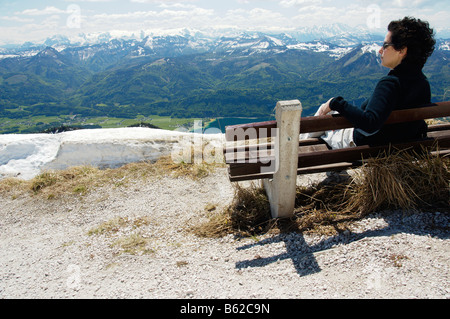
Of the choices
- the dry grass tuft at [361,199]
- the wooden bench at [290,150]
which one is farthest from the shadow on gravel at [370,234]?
the wooden bench at [290,150]

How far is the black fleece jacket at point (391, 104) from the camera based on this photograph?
10.8 ft

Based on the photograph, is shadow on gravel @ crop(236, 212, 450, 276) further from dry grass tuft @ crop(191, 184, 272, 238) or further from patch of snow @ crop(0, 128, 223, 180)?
patch of snow @ crop(0, 128, 223, 180)

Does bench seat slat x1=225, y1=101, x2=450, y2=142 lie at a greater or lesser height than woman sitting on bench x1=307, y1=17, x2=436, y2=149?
lesser

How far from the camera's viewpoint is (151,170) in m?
8.09

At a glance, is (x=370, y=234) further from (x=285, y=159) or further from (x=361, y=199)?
(x=285, y=159)

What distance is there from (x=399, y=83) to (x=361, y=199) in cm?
179

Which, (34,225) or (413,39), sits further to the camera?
(34,225)

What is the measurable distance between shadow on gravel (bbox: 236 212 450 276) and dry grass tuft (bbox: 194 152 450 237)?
0.59ft

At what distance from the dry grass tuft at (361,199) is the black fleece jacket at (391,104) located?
1.11 feet

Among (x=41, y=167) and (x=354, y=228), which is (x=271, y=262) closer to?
(x=354, y=228)

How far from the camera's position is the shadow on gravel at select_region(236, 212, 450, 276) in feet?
11.1

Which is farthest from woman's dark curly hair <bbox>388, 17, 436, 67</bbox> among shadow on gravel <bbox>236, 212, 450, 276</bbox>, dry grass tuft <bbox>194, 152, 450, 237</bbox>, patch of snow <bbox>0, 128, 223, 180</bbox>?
patch of snow <bbox>0, 128, 223, 180</bbox>
